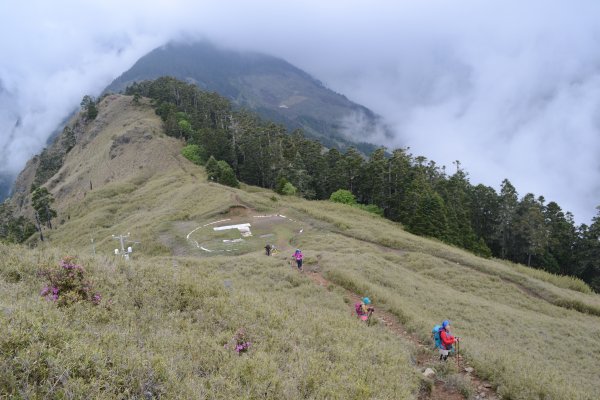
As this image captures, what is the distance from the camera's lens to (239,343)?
10602 millimetres

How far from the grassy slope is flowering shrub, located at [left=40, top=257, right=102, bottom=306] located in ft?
1.42

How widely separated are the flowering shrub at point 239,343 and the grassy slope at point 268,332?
0.27m

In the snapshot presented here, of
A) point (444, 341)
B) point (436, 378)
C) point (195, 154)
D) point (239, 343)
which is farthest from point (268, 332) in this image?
point (195, 154)

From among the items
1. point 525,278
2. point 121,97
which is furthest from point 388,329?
point 121,97

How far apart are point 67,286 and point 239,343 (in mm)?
5619

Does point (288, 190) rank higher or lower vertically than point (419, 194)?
lower

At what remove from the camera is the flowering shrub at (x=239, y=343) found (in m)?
10.2

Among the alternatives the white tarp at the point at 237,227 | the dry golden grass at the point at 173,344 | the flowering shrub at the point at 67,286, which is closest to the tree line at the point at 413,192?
the white tarp at the point at 237,227

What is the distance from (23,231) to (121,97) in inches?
2573

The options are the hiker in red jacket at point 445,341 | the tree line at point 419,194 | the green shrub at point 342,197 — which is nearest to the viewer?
the hiker in red jacket at point 445,341

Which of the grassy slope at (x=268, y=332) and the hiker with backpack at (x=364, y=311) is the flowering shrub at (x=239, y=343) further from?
the hiker with backpack at (x=364, y=311)

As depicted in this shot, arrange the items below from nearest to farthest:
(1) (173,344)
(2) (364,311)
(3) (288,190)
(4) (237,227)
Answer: (1) (173,344), (2) (364,311), (4) (237,227), (3) (288,190)

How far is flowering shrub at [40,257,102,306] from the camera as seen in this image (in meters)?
10.8

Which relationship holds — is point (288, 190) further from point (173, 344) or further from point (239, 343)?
point (173, 344)
